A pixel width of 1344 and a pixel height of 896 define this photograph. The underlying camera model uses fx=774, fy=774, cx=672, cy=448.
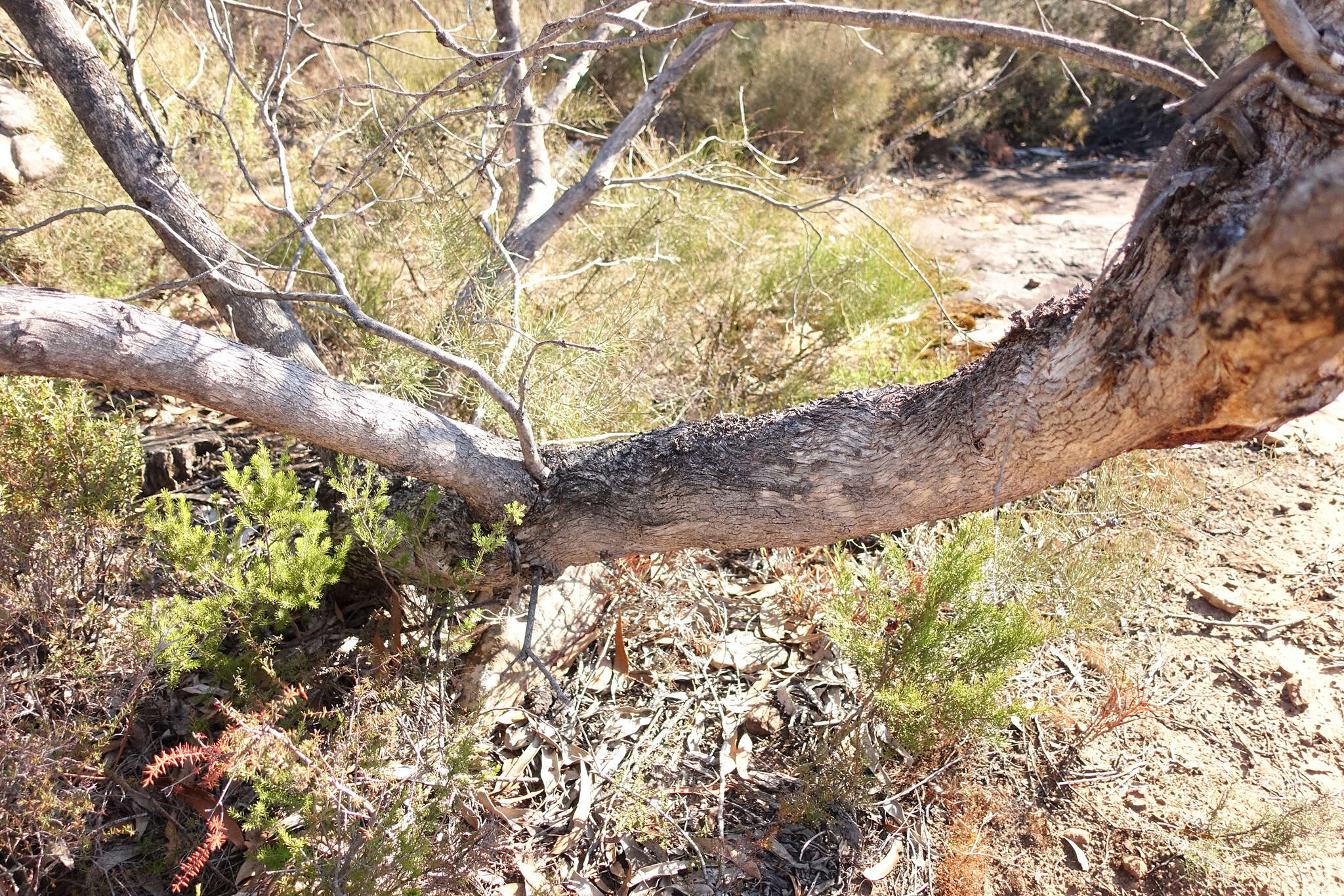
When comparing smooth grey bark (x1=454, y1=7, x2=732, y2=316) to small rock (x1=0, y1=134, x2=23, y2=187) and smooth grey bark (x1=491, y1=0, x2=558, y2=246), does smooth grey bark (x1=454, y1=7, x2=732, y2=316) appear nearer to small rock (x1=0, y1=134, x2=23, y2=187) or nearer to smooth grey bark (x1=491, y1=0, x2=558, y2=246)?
smooth grey bark (x1=491, y1=0, x2=558, y2=246)

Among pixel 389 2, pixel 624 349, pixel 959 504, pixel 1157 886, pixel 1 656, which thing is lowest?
Result: pixel 1157 886

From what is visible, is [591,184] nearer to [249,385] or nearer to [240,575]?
[249,385]

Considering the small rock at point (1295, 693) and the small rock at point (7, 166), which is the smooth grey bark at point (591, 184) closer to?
the small rock at point (7, 166)

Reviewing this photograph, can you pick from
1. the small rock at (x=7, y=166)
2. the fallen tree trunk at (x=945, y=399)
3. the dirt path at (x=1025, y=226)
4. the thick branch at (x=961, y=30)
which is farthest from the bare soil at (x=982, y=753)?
the small rock at (x=7, y=166)

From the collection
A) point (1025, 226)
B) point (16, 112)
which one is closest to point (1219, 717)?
point (1025, 226)

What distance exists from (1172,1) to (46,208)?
422 inches

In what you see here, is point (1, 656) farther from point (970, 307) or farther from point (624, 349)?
point (970, 307)

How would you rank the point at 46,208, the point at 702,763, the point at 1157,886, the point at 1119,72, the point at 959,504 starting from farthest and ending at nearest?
the point at 46,208, the point at 702,763, the point at 1157,886, the point at 959,504, the point at 1119,72

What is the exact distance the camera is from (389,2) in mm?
6555

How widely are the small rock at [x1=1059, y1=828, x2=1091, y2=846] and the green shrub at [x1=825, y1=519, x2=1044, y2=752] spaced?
42 centimetres

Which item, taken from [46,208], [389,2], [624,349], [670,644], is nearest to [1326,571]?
[670,644]

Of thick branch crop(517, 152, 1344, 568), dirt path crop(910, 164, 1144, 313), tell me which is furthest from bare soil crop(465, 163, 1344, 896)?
dirt path crop(910, 164, 1144, 313)

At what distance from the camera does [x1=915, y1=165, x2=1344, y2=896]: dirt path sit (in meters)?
2.05

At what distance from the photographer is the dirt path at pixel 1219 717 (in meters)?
2.05
